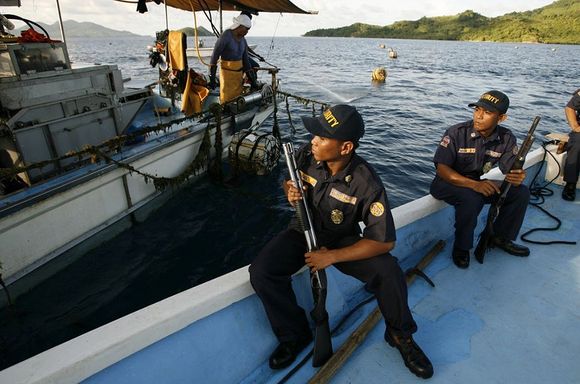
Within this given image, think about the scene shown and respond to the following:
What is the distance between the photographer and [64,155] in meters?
4.27

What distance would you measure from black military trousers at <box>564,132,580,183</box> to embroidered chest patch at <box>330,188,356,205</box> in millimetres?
4512

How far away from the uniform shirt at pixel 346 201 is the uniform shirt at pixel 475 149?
1764mm

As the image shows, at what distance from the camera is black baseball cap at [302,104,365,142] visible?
2.34 metres

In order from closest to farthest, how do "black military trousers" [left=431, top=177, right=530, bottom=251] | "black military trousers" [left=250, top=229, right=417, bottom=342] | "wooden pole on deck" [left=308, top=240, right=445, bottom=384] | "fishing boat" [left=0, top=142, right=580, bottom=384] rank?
"fishing boat" [left=0, top=142, right=580, bottom=384] → "wooden pole on deck" [left=308, top=240, right=445, bottom=384] → "black military trousers" [left=250, top=229, right=417, bottom=342] → "black military trousers" [left=431, top=177, right=530, bottom=251]

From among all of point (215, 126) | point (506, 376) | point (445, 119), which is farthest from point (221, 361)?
point (445, 119)

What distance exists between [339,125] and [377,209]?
0.67 m

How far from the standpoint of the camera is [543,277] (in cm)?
345

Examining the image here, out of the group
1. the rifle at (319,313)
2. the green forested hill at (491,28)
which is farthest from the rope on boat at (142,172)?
the green forested hill at (491,28)

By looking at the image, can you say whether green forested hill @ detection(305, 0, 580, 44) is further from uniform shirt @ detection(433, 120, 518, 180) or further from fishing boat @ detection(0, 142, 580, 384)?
fishing boat @ detection(0, 142, 580, 384)

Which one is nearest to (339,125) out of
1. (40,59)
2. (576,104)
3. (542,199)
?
(40,59)

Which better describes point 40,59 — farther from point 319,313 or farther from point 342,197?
point 319,313

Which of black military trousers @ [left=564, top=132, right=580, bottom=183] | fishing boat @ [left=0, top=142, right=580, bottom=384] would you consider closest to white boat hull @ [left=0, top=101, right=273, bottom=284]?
fishing boat @ [left=0, top=142, right=580, bottom=384]

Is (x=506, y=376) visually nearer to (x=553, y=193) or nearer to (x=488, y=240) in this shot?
(x=488, y=240)

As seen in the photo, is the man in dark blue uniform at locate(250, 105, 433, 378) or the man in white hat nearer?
the man in dark blue uniform at locate(250, 105, 433, 378)
